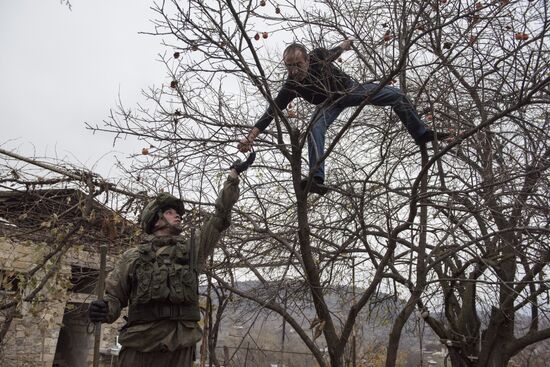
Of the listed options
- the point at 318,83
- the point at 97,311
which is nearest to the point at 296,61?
the point at 318,83

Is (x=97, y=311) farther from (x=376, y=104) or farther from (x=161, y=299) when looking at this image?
(x=376, y=104)

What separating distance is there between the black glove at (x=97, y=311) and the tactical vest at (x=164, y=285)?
18 cm

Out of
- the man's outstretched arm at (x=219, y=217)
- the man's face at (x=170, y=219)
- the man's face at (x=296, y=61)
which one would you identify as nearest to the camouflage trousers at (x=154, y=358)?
the man's outstretched arm at (x=219, y=217)

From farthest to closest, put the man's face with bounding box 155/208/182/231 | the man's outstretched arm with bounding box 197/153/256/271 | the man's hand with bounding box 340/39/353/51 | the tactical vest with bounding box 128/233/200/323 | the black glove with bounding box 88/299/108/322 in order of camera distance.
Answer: the man's hand with bounding box 340/39/353/51 < the man's face with bounding box 155/208/182/231 < the man's outstretched arm with bounding box 197/153/256/271 < the tactical vest with bounding box 128/233/200/323 < the black glove with bounding box 88/299/108/322

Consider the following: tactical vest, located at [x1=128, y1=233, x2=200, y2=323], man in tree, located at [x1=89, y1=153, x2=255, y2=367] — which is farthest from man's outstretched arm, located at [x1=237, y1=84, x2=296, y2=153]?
tactical vest, located at [x1=128, y1=233, x2=200, y2=323]

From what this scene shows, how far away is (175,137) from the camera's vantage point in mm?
4492

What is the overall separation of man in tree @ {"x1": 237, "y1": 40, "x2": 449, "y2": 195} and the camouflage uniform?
94 cm

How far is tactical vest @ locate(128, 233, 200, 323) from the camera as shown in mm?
2820

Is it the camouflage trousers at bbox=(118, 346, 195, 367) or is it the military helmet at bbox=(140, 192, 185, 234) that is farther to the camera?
the military helmet at bbox=(140, 192, 185, 234)

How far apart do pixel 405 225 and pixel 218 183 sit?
1.88m

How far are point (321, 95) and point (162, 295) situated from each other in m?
2.04

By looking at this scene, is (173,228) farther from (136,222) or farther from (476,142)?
(476,142)

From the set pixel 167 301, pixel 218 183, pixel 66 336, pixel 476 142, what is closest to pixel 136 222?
pixel 218 183

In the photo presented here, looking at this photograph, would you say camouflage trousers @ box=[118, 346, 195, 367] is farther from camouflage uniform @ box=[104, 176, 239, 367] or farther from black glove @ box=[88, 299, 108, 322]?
black glove @ box=[88, 299, 108, 322]
